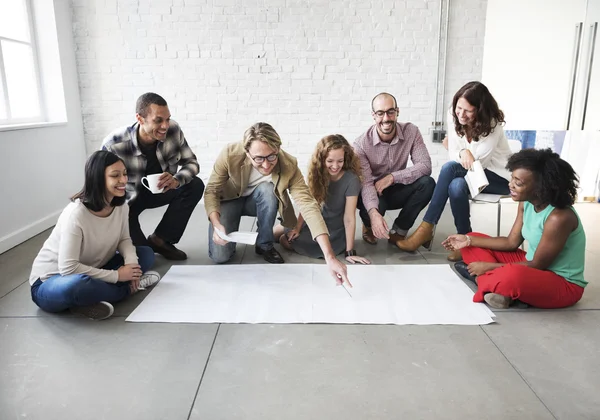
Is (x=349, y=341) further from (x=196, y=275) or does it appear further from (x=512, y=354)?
(x=196, y=275)

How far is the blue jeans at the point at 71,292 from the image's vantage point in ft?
6.41

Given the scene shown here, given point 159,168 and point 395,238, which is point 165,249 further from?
point 395,238

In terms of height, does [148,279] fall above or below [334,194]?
below

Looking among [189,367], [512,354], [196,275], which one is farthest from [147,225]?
[512,354]

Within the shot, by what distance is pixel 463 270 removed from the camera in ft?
8.18

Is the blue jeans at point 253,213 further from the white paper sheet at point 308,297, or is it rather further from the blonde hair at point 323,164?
the blonde hair at point 323,164

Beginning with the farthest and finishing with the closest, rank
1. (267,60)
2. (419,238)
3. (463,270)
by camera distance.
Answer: (267,60), (419,238), (463,270)

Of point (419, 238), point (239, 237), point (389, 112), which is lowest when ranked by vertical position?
point (419, 238)

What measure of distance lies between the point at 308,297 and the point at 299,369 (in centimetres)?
60

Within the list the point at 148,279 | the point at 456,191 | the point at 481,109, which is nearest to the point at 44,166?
the point at 148,279

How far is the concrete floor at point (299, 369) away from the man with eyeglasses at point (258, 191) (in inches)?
24.3

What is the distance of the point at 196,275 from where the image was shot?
8.39 ft

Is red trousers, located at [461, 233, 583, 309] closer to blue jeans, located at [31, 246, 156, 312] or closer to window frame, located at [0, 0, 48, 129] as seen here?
blue jeans, located at [31, 246, 156, 312]

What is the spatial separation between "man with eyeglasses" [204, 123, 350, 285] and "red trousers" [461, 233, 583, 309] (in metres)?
0.70
